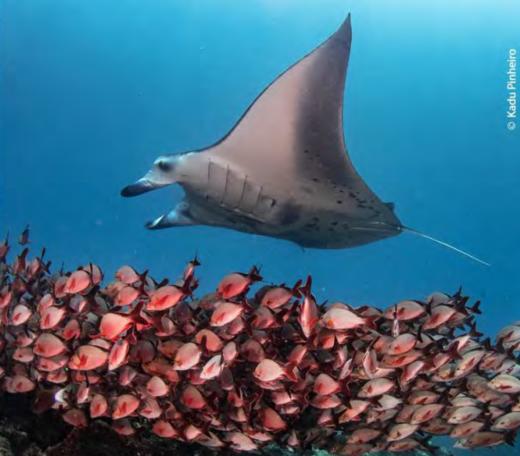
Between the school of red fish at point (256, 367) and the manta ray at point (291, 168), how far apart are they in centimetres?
136

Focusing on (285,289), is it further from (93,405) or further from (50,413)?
(50,413)

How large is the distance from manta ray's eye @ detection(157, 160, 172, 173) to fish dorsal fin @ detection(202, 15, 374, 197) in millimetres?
481

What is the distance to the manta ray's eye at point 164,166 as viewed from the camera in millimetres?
4770

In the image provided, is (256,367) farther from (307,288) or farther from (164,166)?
(164,166)

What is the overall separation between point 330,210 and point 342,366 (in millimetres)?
2303

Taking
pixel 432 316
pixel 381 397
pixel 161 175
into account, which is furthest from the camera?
pixel 161 175

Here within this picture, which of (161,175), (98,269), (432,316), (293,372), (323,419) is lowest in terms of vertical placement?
(323,419)

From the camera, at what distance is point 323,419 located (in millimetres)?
3545

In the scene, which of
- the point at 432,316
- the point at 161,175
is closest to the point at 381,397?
the point at 432,316

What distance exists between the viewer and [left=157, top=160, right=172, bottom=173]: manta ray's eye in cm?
477

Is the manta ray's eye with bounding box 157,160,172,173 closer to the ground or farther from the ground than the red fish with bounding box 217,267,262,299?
farther from the ground

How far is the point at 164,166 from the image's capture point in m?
4.77

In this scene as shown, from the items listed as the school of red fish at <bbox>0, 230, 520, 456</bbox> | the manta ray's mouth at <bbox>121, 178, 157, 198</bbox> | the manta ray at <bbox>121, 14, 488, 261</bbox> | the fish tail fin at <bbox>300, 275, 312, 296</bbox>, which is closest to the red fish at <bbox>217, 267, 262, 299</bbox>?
the school of red fish at <bbox>0, 230, 520, 456</bbox>

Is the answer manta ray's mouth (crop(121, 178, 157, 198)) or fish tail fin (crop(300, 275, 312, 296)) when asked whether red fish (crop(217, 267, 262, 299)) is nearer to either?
fish tail fin (crop(300, 275, 312, 296))
